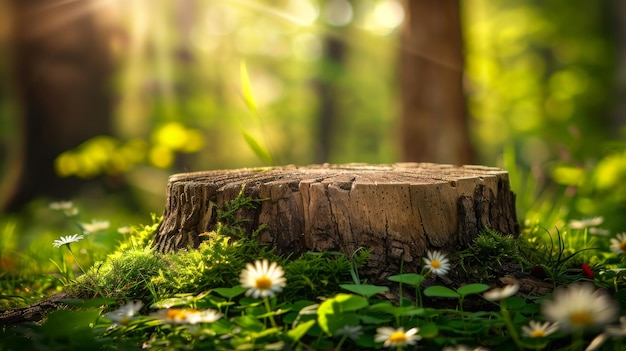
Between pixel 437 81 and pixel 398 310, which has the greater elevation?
pixel 437 81

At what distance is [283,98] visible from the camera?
14547 mm

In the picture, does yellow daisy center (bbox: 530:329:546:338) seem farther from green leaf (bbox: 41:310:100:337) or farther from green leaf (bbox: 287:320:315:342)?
green leaf (bbox: 41:310:100:337)

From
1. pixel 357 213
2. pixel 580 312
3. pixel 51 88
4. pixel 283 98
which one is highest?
pixel 283 98

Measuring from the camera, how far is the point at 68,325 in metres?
1.52

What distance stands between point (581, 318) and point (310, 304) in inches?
28.4

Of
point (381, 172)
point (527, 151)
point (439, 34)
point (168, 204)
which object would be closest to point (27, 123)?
point (439, 34)

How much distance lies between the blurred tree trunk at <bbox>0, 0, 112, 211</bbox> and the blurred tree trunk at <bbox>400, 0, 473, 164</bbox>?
3296mm

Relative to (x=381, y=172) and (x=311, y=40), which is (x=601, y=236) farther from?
(x=311, y=40)

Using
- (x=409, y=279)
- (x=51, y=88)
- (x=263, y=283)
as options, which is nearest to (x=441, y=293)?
(x=409, y=279)

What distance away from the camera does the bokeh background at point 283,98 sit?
15.5 feet

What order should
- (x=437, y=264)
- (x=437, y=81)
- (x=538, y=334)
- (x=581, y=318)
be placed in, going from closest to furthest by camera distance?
(x=581, y=318), (x=538, y=334), (x=437, y=264), (x=437, y=81)

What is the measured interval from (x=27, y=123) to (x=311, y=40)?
34.6 ft

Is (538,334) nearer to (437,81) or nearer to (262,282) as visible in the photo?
(262,282)

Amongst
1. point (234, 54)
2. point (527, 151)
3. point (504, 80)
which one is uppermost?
point (234, 54)
